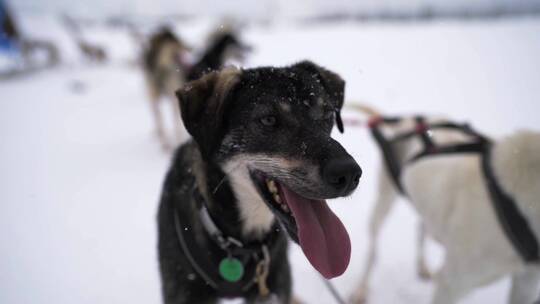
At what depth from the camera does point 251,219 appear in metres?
1.71

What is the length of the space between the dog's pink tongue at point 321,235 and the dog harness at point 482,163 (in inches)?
36.2

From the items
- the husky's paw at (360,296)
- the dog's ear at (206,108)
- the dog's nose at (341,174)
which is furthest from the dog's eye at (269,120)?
the husky's paw at (360,296)

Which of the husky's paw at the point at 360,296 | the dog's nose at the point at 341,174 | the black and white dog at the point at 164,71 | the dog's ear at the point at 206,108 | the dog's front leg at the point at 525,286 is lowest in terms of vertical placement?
the husky's paw at the point at 360,296

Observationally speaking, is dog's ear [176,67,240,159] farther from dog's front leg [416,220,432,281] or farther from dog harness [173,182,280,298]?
dog's front leg [416,220,432,281]

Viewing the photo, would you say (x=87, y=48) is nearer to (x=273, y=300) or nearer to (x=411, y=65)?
(x=411, y=65)

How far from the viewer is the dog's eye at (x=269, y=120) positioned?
1.54 m

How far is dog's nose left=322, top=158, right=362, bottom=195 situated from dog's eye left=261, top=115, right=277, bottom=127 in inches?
14.8

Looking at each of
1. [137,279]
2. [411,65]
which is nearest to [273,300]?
[137,279]

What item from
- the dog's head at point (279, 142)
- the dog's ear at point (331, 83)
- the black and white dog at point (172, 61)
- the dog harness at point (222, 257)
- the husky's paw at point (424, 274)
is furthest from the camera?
the black and white dog at point (172, 61)

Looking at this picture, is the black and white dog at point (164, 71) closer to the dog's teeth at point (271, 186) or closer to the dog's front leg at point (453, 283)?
the dog's teeth at point (271, 186)

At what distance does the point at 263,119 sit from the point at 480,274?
1.43m

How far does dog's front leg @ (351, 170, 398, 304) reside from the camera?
279cm

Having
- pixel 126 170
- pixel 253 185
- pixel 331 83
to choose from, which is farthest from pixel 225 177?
pixel 126 170

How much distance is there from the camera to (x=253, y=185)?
1539 mm
